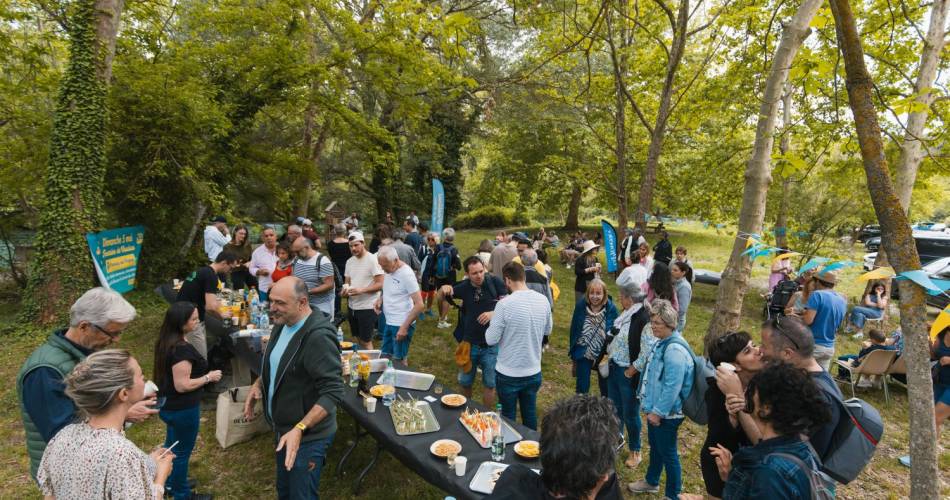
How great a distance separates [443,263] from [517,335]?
165 inches

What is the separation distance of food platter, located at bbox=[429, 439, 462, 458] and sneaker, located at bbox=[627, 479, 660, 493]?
6.60 feet

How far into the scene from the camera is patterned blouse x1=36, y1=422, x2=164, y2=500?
5.74 ft

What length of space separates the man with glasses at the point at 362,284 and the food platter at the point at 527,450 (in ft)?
10.8

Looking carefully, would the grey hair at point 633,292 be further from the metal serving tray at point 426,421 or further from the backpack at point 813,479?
the backpack at point 813,479

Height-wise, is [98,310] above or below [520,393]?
above

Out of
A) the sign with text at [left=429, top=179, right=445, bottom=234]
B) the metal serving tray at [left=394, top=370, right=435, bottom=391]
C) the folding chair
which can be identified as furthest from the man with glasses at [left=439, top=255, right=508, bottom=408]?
the sign with text at [left=429, top=179, right=445, bottom=234]

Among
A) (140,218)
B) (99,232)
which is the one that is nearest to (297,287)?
(99,232)

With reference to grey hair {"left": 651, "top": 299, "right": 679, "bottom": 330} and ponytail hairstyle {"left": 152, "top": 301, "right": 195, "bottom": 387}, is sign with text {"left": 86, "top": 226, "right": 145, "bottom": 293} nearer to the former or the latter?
ponytail hairstyle {"left": 152, "top": 301, "right": 195, "bottom": 387}

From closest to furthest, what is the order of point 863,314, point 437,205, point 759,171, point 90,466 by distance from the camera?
point 90,466, point 759,171, point 863,314, point 437,205

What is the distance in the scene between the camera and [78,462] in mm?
1750

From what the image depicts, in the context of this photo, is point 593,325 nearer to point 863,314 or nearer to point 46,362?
point 46,362

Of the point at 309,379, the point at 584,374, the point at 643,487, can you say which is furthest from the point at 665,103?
the point at 309,379

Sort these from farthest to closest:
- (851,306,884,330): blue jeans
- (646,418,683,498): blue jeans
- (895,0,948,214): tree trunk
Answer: (851,306,884,330): blue jeans → (895,0,948,214): tree trunk → (646,418,683,498): blue jeans

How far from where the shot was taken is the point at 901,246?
1.94 m
